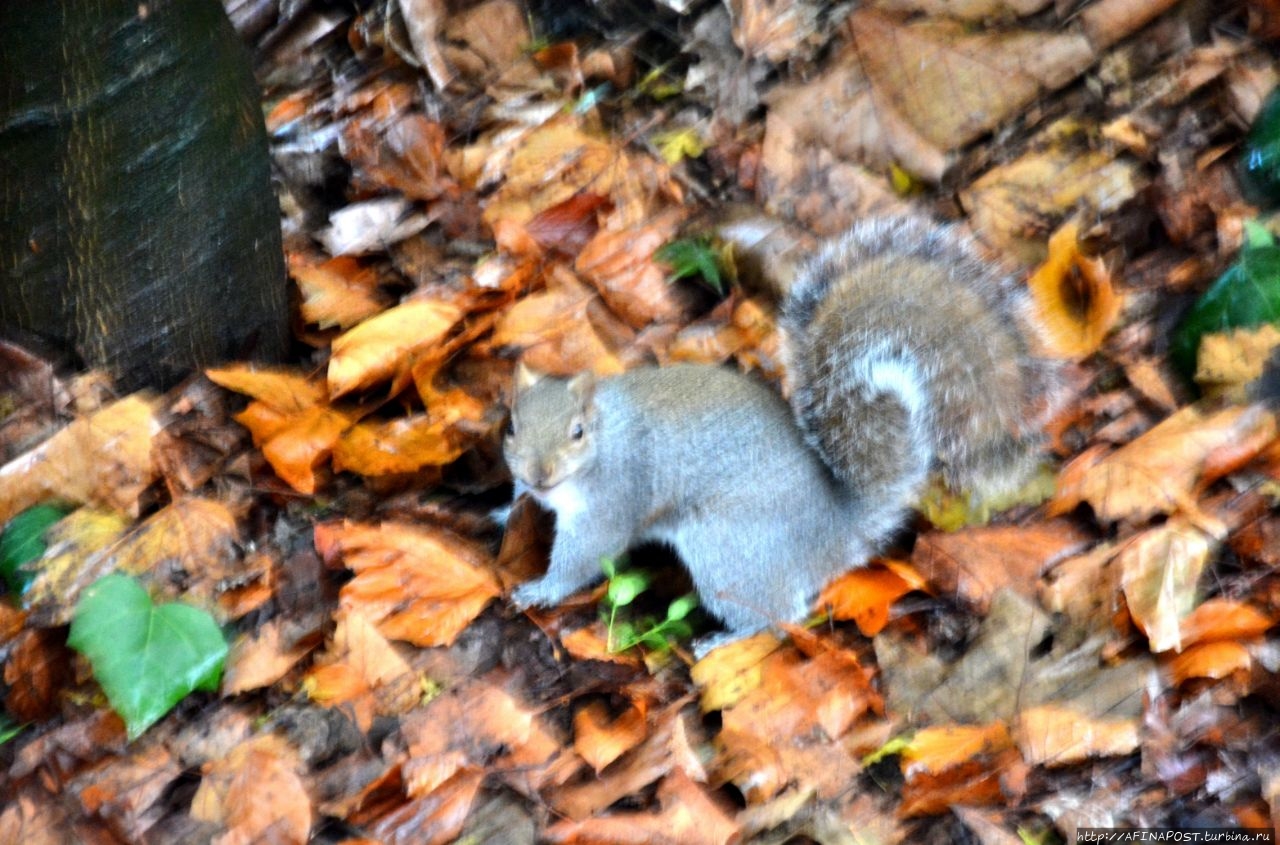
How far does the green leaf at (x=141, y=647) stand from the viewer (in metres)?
1.70

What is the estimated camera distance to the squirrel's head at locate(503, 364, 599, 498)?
1932mm

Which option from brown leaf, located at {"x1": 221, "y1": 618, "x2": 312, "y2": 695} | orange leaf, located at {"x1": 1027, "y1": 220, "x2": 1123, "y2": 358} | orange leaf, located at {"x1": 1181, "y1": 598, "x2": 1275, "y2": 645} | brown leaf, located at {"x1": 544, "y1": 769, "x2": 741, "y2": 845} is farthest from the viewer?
orange leaf, located at {"x1": 1027, "y1": 220, "x2": 1123, "y2": 358}

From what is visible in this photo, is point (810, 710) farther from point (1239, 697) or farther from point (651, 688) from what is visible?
point (1239, 697)

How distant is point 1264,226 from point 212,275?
80.7 inches

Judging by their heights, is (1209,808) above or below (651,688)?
below

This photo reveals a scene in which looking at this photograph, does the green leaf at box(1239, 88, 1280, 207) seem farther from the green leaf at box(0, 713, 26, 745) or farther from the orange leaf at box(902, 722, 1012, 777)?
the green leaf at box(0, 713, 26, 745)

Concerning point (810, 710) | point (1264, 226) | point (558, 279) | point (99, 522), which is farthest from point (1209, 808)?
point (99, 522)

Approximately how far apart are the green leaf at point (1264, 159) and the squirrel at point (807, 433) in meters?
0.71

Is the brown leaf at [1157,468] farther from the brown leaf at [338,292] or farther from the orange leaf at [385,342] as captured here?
the brown leaf at [338,292]

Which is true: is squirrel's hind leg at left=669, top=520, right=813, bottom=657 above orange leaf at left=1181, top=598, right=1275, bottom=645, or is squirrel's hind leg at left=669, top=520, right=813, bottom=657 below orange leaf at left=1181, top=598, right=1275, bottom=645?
above

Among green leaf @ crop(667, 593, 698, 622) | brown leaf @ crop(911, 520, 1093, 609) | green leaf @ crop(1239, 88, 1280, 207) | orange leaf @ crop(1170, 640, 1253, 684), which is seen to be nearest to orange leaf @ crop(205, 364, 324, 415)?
green leaf @ crop(667, 593, 698, 622)

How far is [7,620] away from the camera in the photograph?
1890mm

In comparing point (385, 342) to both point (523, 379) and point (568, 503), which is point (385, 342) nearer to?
point (523, 379)

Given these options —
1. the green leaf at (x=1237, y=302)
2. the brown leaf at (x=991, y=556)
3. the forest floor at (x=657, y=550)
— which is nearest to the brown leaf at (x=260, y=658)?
the forest floor at (x=657, y=550)
